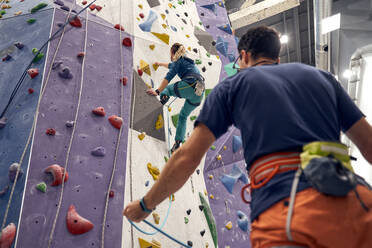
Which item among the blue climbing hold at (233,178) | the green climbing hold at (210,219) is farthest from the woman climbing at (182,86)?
the blue climbing hold at (233,178)

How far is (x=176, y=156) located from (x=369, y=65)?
15.4 ft

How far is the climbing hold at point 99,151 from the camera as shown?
184cm

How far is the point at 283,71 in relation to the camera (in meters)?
1.01

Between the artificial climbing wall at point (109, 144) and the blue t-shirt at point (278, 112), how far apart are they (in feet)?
3.33

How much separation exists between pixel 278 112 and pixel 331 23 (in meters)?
5.33

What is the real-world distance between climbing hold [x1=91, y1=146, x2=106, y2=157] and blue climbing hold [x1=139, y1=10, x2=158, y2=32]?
1.50 metres

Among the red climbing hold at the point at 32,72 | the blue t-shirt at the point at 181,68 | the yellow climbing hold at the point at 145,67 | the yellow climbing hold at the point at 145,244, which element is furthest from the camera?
the blue t-shirt at the point at 181,68

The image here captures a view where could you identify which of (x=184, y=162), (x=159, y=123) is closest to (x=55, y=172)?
(x=184, y=162)

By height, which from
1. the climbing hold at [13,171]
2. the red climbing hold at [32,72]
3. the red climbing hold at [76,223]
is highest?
the red climbing hold at [32,72]

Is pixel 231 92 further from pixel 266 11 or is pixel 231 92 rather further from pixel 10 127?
pixel 266 11

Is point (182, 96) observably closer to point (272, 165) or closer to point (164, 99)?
point (164, 99)

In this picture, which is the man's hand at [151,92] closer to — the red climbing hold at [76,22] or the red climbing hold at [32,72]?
the red climbing hold at [76,22]

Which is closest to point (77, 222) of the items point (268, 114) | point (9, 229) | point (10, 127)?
point (9, 229)

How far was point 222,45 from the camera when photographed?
410cm
